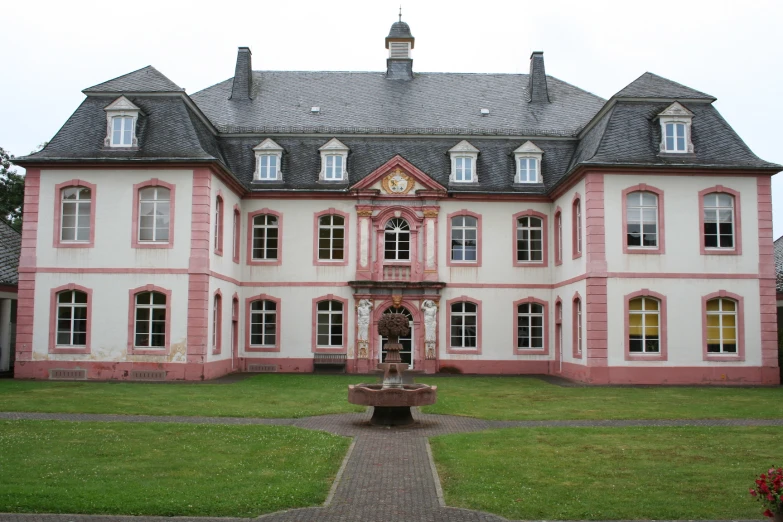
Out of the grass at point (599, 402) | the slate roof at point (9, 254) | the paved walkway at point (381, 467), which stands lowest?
the paved walkway at point (381, 467)

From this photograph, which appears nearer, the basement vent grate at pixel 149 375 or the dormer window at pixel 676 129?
the basement vent grate at pixel 149 375

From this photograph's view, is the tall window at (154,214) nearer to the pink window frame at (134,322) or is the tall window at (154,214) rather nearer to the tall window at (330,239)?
the pink window frame at (134,322)

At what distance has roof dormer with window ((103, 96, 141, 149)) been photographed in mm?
26484

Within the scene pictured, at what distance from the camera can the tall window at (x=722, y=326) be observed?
25828mm

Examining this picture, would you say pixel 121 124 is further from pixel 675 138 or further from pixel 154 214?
pixel 675 138

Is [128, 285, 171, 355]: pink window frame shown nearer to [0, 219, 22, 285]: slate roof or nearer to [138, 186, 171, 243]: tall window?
[138, 186, 171, 243]: tall window

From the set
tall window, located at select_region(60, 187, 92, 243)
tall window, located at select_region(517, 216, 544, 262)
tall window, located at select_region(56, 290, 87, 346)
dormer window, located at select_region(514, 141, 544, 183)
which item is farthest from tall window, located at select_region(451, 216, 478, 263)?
tall window, located at select_region(56, 290, 87, 346)

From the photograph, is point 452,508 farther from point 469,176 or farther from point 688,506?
point 469,176

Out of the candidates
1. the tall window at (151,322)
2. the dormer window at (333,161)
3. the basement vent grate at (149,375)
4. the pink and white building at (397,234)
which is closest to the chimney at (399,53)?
the pink and white building at (397,234)

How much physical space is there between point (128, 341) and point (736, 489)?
2005cm

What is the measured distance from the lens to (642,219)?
1029 inches

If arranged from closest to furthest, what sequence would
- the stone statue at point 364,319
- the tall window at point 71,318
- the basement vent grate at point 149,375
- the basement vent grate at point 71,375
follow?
1. the basement vent grate at point 149,375
2. the basement vent grate at point 71,375
3. the tall window at point 71,318
4. the stone statue at point 364,319

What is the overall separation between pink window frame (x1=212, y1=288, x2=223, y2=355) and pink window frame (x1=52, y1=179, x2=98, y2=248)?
13.8ft

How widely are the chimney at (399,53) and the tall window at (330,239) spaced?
26.4 feet
